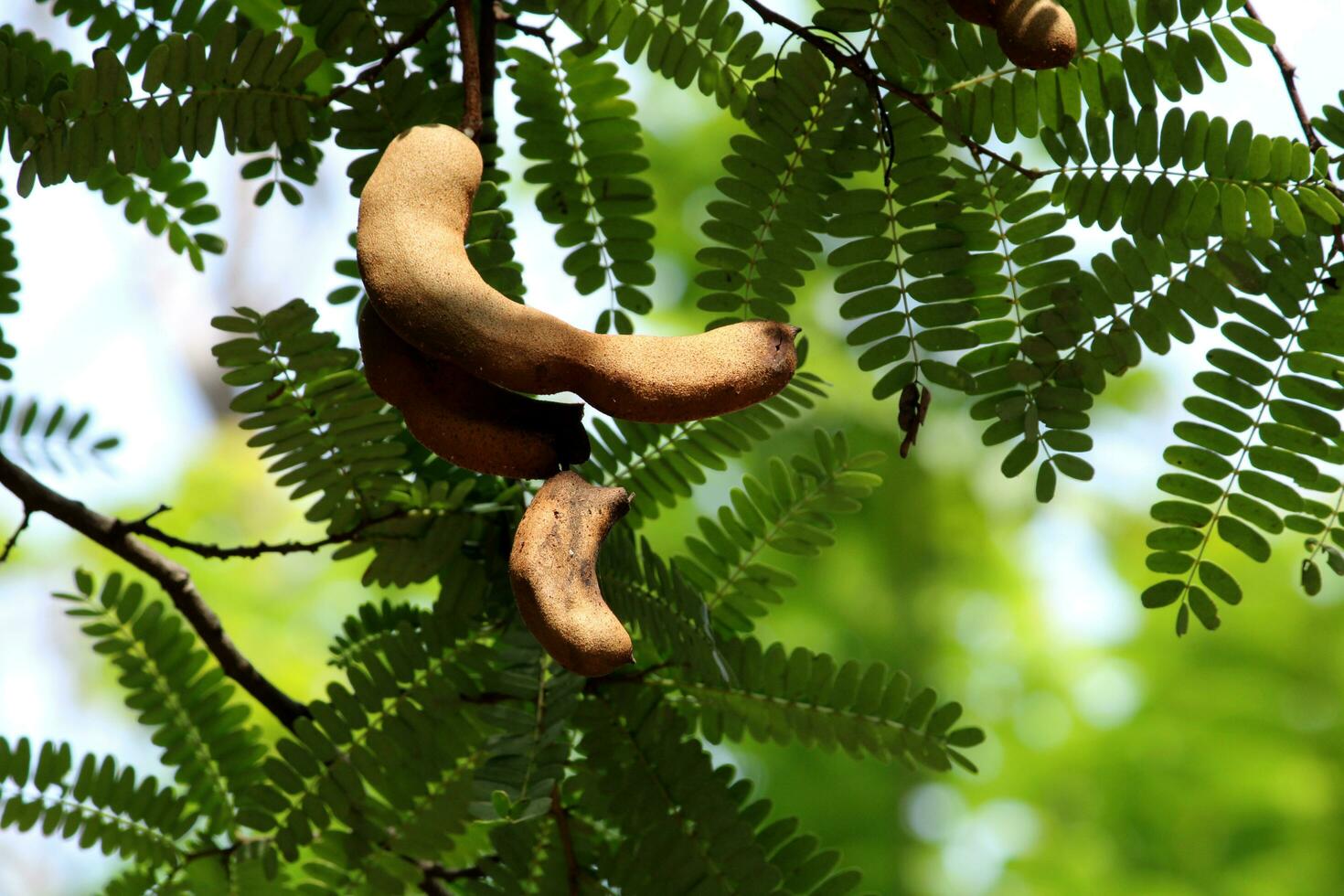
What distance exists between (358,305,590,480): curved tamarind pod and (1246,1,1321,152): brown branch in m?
0.52

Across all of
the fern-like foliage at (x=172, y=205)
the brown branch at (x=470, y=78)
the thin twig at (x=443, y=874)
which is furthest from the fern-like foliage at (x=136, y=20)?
the thin twig at (x=443, y=874)

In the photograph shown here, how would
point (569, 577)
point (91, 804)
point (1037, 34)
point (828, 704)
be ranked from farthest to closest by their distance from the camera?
point (91, 804) → point (828, 704) → point (1037, 34) → point (569, 577)

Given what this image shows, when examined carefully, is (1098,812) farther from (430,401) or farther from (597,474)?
(430,401)

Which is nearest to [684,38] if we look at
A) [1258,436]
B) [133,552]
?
[1258,436]

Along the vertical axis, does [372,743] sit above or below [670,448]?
below

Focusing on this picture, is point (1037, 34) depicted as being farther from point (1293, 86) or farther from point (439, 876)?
point (439, 876)

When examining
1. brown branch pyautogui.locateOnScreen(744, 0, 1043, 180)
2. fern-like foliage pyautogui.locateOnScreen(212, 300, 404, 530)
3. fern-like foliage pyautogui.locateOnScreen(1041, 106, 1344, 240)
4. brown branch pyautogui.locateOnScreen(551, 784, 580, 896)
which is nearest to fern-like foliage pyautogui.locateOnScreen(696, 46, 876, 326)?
→ brown branch pyautogui.locateOnScreen(744, 0, 1043, 180)

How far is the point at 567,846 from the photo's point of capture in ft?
3.00

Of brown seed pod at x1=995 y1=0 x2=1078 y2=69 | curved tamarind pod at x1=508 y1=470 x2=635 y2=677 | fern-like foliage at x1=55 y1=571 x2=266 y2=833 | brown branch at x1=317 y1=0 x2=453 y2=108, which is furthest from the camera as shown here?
fern-like foliage at x1=55 y1=571 x2=266 y2=833

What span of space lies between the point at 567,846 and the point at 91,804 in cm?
43

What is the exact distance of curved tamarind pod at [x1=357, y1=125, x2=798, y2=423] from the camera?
1.61ft

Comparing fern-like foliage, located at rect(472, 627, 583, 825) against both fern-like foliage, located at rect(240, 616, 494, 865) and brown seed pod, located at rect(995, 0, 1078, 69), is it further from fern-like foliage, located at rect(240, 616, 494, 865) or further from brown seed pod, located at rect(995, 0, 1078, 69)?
brown seed pod, located at rect(995, 0, 1078, 69)

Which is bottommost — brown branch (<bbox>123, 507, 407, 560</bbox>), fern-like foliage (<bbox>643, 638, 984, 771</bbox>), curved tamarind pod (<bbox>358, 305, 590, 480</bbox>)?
curved tamarind pod (<bbox>358, 305, 590, 480</bbox>)

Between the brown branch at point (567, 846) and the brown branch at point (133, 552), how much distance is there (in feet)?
0.71
